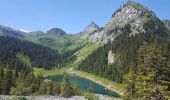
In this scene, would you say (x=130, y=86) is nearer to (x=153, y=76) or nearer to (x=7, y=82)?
(x=153, y=76)

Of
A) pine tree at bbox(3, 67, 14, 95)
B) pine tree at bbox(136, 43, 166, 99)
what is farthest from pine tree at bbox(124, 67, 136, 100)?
pine tree at bbox(3, 67, 14, 95)

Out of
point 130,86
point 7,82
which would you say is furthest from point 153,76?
point 7,82

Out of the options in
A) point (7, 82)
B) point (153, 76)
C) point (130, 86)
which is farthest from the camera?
Result: point (7, 82)

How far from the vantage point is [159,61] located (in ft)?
137

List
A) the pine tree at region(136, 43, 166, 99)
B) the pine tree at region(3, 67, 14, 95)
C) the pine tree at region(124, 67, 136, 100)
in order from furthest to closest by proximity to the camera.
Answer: the pine tree at region(3, 67, 14, 95) → the pine tree at region(124, 67, 136, 100) → the pine tree at region(136, 43, 166, 99)

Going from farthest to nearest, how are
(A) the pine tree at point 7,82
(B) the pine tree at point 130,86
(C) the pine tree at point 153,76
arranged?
(A) the pine tree at point 7,82 < (B) the pine tree at point 130,86 < (C) the pine tree at point 153,76

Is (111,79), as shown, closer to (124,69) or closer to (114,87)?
(124,69)

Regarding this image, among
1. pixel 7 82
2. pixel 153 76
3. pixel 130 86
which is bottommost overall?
pixel 7 82

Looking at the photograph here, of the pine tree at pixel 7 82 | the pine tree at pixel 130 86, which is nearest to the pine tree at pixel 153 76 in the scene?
the pine tree at pixel 130 86

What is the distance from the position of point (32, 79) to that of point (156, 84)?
79403 mm

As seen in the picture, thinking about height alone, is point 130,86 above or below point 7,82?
above

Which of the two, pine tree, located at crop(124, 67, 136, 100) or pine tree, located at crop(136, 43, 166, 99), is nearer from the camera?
pine tree, located at crop(136, 43, 166, 99)

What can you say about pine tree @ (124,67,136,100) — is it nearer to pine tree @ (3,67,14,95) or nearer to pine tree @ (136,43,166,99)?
pine tree @ (136,43,166,99)

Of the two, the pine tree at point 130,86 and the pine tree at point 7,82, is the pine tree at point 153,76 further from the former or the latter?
the pine tree at point 7,82
